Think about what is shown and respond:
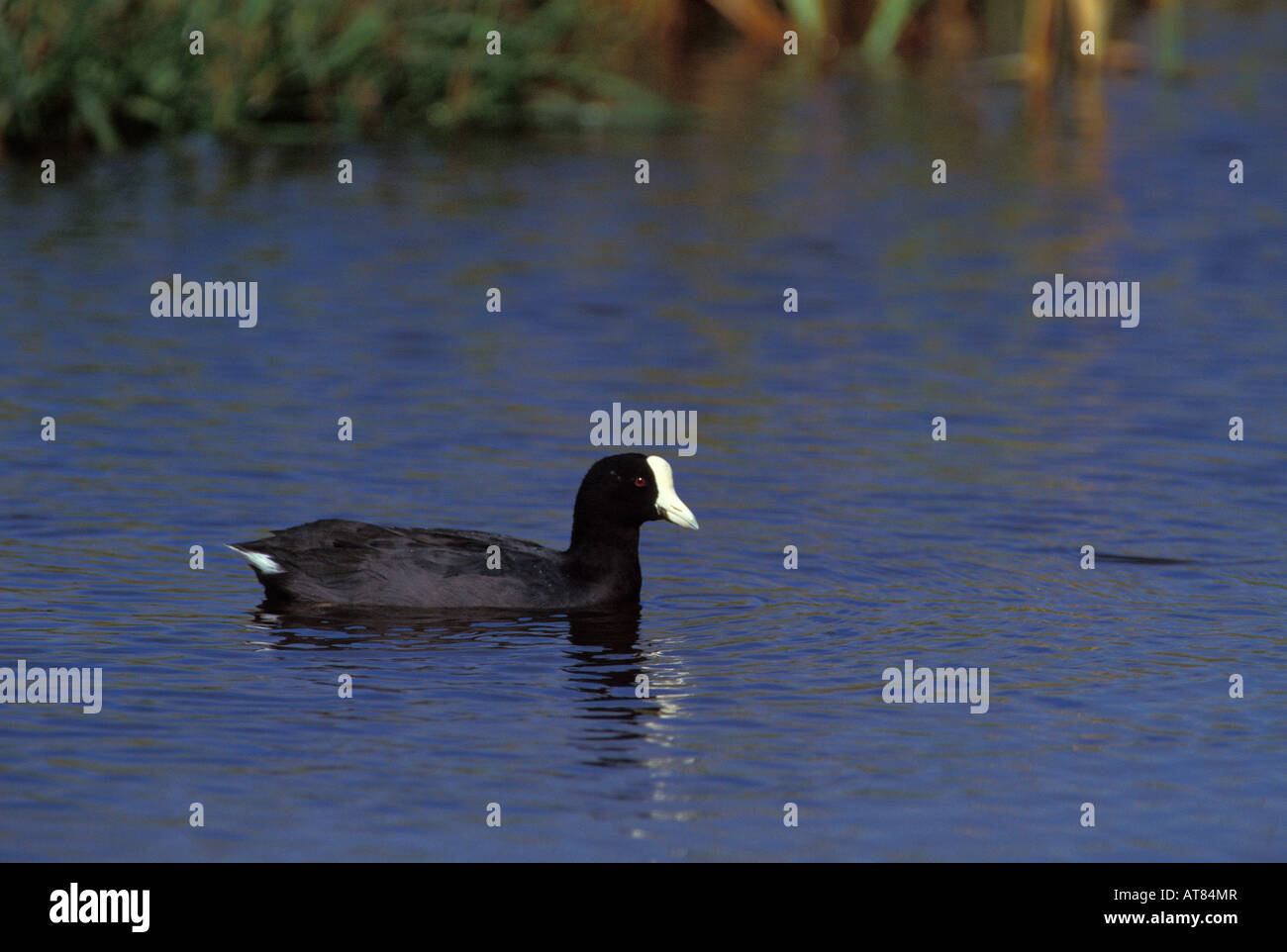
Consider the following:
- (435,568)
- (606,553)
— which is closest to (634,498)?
(606,553)

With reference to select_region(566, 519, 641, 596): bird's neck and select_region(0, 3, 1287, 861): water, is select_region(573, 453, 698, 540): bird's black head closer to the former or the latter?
select_region(566, 519, 641, 596): bird's neck

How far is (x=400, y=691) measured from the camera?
31.4 feet

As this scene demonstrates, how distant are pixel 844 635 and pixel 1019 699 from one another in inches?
46.1

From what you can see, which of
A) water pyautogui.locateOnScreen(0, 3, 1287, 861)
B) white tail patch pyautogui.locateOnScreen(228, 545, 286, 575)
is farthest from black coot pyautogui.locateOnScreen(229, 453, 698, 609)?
water pyautogui.locateOnScreen(0, 3, 1287, 861)

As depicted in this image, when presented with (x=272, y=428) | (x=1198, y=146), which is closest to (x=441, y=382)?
(x=272, y=428)

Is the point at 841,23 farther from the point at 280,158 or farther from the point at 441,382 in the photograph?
the point at 441,382

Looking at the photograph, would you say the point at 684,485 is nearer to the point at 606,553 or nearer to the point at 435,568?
the point at 606,553

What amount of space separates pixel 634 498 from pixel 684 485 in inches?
81.6

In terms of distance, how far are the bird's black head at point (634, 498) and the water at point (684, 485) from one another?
1.40 ft

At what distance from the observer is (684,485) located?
13.4m

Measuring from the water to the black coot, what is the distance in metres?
0.22

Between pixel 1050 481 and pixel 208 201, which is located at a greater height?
pixel 208 201

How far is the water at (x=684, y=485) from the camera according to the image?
8406 millimetres

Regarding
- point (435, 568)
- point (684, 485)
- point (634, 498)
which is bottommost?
point (435, 568)
